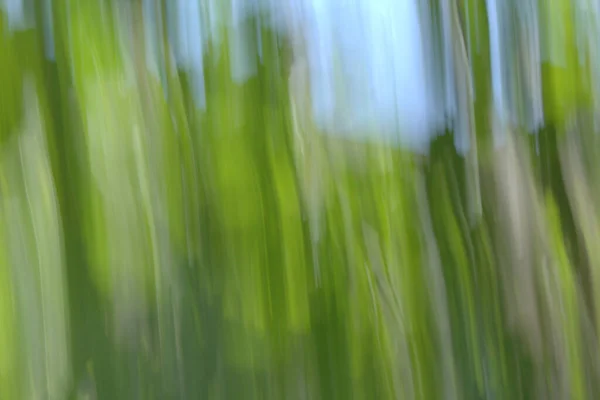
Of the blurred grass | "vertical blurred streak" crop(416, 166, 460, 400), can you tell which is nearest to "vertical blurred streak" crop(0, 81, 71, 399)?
the blurred grass

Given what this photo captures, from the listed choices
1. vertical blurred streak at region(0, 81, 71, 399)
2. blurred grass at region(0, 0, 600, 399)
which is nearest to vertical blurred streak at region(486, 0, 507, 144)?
blurred grass at region(0, 0, 600, 399)

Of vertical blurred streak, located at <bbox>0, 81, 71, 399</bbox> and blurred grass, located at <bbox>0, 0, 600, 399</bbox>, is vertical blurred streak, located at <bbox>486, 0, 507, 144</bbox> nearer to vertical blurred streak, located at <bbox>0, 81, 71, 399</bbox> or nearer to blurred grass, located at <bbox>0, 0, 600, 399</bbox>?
blurred grass, located at <bbox>0, 0, 600, 399</bbox>

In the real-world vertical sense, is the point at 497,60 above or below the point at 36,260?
above

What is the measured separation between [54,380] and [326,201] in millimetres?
230

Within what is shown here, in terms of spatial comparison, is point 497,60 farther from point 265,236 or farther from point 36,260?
point 36,260

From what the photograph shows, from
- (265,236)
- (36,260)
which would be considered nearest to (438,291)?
(265,236)

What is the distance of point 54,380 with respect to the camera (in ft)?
1.21

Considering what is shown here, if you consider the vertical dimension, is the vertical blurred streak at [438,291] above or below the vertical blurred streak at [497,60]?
below

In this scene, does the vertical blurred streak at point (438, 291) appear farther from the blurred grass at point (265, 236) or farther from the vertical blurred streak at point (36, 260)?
the vertical blurred streak at point (36, 260)

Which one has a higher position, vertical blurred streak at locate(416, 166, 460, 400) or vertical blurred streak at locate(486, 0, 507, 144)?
vertical blurred streak at locate(486, 0, 507, 144)

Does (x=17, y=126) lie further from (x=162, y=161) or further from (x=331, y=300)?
(x=331, y=300)

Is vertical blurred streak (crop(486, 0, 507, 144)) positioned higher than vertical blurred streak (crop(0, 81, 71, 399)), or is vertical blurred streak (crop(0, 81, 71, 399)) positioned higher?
vertical blurred streak (crop(486, 0, 507, 144))

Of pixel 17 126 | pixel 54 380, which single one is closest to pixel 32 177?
pixel 17 126

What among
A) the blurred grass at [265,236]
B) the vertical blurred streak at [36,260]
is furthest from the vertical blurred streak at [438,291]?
the vertical blurred streak at [36,260]
